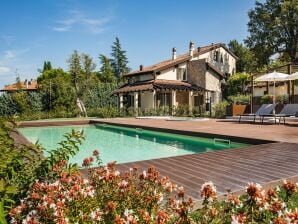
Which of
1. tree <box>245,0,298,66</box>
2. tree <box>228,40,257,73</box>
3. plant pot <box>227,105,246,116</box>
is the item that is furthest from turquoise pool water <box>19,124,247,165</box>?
tree <box>228,40,257,73</box>

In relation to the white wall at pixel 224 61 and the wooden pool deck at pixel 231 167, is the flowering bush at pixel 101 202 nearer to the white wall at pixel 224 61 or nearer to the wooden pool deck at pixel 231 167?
the wooden pool deck at pixel 231 167

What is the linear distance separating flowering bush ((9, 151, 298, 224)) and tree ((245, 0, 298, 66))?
3270 centimetres

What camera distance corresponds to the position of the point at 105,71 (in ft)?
189

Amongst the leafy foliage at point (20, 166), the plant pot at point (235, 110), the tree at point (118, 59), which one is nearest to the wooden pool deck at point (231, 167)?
the leafy foliage at point (20, 166)

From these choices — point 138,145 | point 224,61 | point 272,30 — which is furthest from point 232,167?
point 224,61

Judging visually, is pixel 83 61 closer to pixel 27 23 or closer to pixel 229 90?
pixel 27 23

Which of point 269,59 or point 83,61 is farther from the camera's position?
point 83,61

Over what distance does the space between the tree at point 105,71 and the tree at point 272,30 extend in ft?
89.1

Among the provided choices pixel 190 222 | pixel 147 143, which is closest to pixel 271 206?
pixel 190 222

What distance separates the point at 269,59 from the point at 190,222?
117 ft

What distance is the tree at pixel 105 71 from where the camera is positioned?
5492 centimetres

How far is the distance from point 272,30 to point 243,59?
13.0 metres

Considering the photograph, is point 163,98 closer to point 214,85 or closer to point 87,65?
point 214,85

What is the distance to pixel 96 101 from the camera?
3069 centimetres
